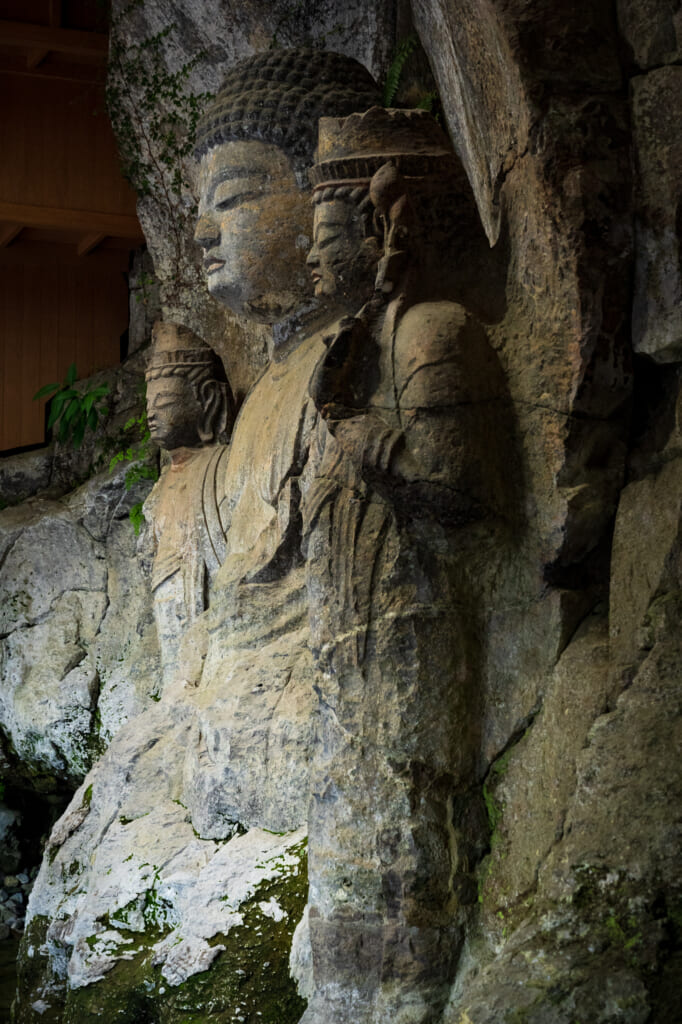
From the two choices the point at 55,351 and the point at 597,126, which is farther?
the point at 55,351

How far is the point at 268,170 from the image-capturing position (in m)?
4.16

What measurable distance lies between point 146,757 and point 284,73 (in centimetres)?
241

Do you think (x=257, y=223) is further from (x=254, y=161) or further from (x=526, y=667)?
(x=526, y=667)

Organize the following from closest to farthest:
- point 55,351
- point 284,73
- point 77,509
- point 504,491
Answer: point 504,491 < point 284,73 < point 77,509 < point 55,351

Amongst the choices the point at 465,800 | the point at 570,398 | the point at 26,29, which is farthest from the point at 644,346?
the point at 26,29

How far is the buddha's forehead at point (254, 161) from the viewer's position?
164 inches

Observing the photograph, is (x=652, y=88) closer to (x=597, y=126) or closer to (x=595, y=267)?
(x=597, y=126)

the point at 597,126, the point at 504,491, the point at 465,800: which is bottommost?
the point at 465,800

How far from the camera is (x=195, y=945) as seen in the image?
3.52 m

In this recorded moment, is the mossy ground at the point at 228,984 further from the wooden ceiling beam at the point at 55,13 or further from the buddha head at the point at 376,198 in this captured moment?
the wooden ceiling beam at the point at 55,13

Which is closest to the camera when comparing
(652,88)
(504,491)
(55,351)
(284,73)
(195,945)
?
(652,88)

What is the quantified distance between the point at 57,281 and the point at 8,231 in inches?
26.8

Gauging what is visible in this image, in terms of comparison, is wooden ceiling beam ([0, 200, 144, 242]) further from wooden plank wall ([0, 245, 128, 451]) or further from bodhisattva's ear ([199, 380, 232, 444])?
bodhisattva's ear ([199, 380, 232, 444])

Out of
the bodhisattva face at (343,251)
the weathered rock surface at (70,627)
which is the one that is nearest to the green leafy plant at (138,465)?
the weathered rock surface at (70,627)
